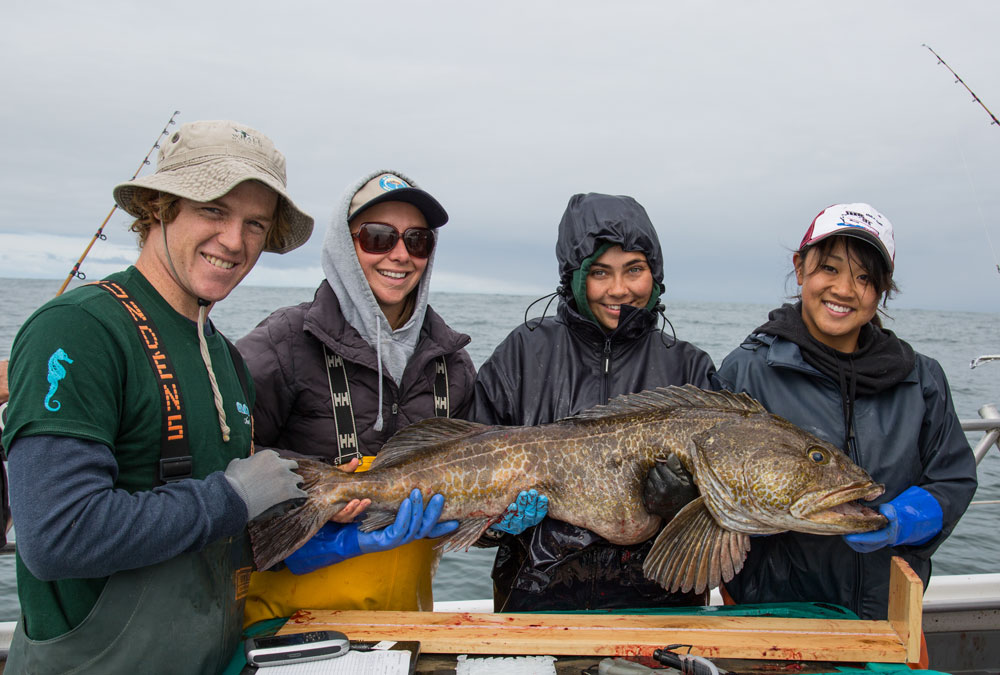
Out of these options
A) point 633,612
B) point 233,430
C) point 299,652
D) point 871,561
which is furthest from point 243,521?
point 871,561

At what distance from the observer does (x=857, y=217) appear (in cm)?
338

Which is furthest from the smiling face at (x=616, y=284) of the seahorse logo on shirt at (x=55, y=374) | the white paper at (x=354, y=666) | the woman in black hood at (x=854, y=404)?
the seahorse logo on shirt at (x=55, y=374)

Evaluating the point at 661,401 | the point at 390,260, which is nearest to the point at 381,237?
the point at 390,260

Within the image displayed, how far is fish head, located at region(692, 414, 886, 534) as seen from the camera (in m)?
2.96

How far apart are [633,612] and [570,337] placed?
145cm

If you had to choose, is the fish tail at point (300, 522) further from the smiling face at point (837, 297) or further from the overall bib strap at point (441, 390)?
the smiling face at point (837, 297)

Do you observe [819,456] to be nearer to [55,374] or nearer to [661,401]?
[661,401]

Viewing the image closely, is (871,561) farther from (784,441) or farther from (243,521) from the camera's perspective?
(243,521)

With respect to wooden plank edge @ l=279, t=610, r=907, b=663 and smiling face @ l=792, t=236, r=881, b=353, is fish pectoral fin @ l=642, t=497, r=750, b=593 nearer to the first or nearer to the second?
wooden plank edge @ l=279, t=610, r=907, b=663

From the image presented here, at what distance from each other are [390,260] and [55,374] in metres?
1.77

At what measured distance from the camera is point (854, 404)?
3.33 m

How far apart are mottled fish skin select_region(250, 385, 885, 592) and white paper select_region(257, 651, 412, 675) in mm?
643

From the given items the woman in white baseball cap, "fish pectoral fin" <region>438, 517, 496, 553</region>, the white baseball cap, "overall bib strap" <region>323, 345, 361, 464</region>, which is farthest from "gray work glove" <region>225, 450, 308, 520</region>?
the white baseball cap

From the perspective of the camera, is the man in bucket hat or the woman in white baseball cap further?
the woman in white baseball cap
